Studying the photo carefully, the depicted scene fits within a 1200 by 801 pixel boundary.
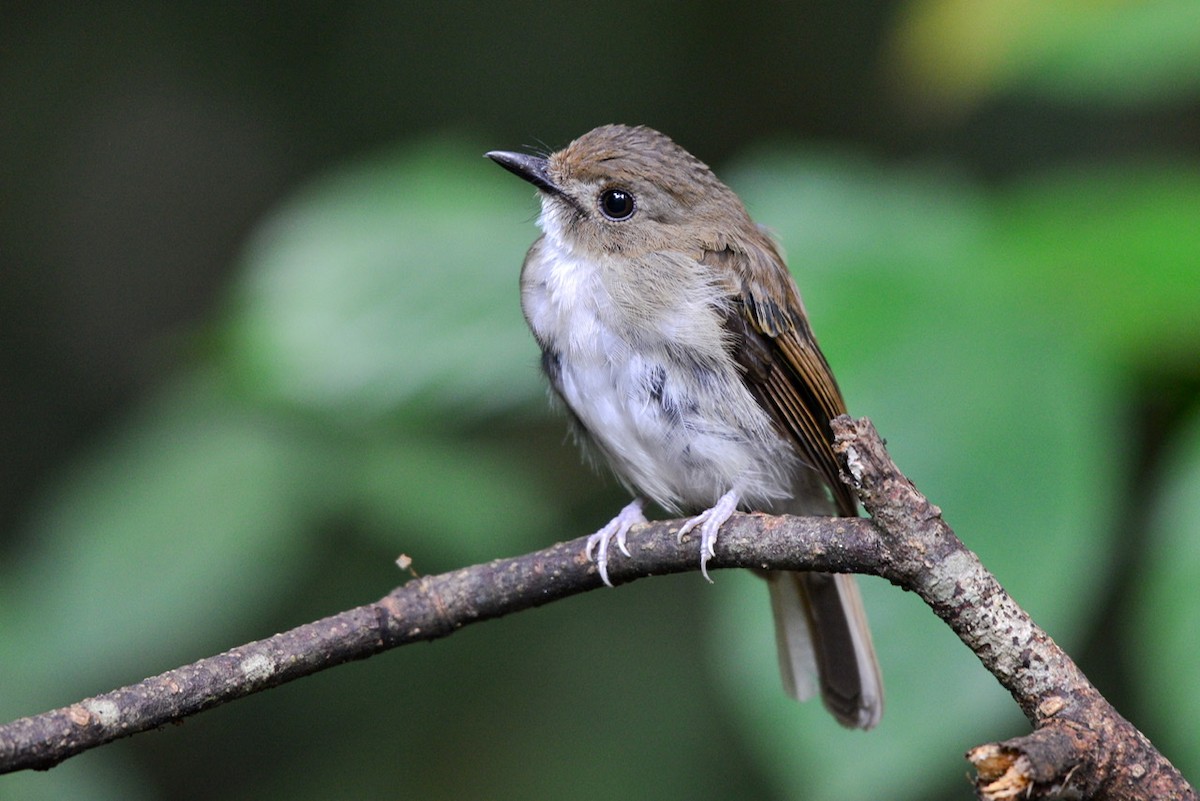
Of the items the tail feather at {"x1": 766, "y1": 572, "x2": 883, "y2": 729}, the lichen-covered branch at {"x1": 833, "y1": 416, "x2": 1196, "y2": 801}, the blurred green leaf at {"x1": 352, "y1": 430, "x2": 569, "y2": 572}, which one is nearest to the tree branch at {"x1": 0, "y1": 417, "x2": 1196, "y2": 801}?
the lichen-covered branch at {"x1": 833, "y1": 416, "x2": 1196, "y2": 801}

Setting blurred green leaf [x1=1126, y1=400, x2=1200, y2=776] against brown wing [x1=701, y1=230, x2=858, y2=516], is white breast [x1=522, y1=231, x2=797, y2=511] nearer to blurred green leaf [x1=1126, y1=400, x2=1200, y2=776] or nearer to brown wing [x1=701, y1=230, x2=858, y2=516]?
brown wing [x1=701, y1=230, x2=858, y2=516]

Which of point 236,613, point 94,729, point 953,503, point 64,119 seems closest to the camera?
point 94,729

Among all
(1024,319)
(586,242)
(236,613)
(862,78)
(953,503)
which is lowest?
(953,503)

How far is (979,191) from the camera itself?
11.7 feet

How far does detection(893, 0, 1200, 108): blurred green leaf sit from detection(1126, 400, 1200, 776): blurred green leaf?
3.30ft

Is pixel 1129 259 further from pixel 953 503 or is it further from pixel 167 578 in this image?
pixel 167 578

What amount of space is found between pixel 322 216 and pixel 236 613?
1.15 metres

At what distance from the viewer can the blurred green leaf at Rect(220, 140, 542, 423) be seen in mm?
3254

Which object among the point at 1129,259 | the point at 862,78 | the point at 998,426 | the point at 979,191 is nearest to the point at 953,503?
the point at 998,426

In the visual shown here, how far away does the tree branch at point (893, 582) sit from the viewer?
185 cm

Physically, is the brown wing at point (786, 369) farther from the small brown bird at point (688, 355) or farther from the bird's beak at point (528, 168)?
the bird's beak at point (528, 168)

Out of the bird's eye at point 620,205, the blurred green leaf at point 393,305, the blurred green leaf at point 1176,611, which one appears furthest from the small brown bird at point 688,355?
the blurred green leaf at point 1176,611

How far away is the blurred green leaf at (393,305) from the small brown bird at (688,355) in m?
0.14

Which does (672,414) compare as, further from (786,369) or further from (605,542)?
(605,542)
